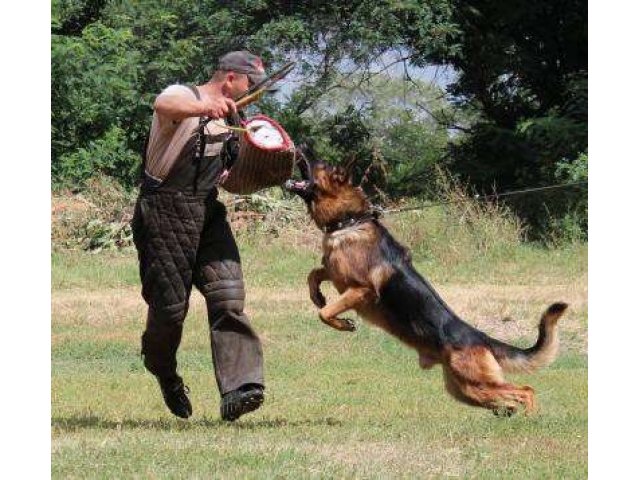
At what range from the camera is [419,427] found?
741 cm

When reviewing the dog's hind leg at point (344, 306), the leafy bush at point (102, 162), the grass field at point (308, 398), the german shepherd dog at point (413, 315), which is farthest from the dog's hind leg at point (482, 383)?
the leafy bush at point (102, 162)

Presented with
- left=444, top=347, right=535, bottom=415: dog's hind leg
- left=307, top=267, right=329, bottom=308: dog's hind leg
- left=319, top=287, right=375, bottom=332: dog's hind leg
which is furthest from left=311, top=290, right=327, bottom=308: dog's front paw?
left=444, top=347, right=535, bottom=415: dog's hind leg

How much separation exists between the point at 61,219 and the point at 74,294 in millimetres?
4509

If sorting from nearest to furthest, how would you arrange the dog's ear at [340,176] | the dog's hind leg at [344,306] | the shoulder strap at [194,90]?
the shoulder strap at [194,90]
the dog's hind leg at [344,306]
the dog's ear at [340,176]

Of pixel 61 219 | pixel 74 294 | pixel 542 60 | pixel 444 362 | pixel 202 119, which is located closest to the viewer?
pixel 202 119

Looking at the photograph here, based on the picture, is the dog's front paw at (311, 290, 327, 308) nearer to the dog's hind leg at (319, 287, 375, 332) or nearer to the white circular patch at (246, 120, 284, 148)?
the dog's hind leg at (319, 287, 375, 332)

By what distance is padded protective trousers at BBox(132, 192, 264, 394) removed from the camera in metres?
7.10

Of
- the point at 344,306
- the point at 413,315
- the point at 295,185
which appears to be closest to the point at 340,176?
the point at 295,185

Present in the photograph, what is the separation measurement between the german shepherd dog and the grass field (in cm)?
27

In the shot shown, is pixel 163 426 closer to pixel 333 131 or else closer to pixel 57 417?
pixel 57 417

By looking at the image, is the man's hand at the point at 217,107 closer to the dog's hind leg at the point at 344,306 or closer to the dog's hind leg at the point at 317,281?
the dog's hind leg at the point at 344,306

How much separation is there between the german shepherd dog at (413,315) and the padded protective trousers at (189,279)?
0.59 meters

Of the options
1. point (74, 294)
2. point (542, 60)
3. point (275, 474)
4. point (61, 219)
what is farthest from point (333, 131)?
point (275, 474)

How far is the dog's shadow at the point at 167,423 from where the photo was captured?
23.9 ft
